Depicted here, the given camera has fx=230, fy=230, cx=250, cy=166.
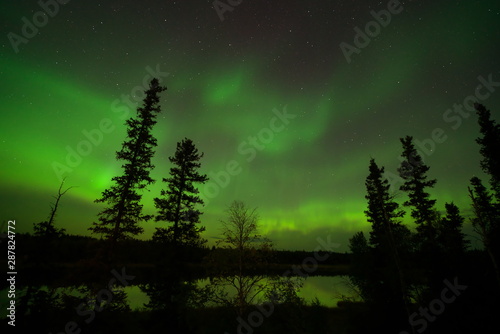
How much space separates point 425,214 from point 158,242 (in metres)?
34.9

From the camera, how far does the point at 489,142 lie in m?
29.1

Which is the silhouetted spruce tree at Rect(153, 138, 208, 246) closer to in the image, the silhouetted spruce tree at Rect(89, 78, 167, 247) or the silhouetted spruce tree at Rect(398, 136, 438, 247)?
the silhouetted spruce tree at Rect(89, 78, 167, 247)

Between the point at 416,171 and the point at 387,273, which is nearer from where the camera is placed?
the point at 387,273

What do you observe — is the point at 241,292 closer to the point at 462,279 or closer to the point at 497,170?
the point at 462,279

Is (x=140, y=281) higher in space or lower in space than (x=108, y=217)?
lower

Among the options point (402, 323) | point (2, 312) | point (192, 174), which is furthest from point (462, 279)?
point (2, 312)

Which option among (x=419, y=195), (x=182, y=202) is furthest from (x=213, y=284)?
(x=419, y=195)

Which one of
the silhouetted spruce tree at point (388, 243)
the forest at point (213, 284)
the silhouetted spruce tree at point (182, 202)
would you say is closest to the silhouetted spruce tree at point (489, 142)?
the forest at point (213, 284)

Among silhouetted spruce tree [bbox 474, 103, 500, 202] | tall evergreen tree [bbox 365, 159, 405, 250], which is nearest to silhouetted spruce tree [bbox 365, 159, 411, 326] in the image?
tall evergreen tree [bbox 365, 159, 405, 250]

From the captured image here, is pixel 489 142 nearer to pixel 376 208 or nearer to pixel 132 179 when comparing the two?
pixel 376 208

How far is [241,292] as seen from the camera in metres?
17.0

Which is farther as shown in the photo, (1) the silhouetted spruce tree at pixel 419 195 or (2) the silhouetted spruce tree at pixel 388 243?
(1) the silhouetted spruce tree at pixel 419 195

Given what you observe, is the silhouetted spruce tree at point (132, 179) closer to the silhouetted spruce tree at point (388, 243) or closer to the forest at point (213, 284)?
the forest at point (213, 284)

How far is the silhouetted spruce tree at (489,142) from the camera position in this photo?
28.3m
